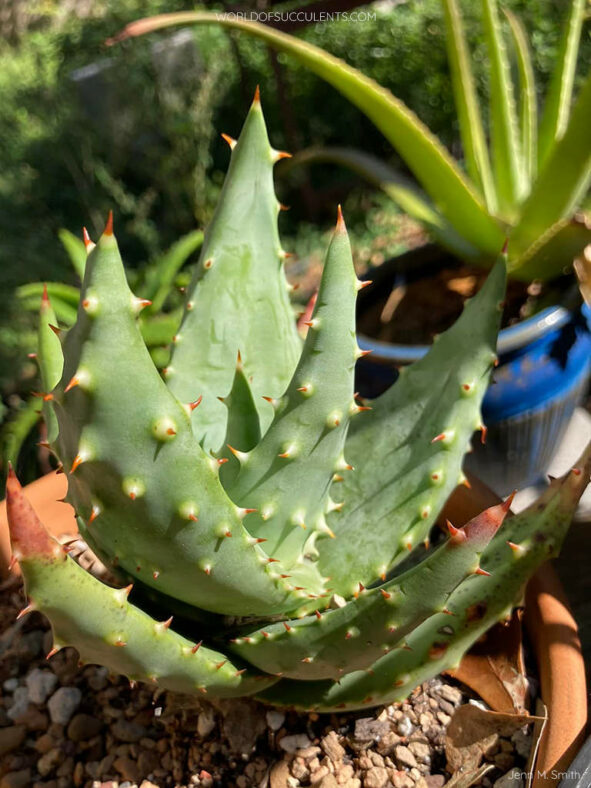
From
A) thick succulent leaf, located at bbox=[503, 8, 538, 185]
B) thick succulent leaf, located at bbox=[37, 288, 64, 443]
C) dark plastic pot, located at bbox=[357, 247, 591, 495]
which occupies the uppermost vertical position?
thick succulent leaf, located at bbox=[37, 288, 64, 443]

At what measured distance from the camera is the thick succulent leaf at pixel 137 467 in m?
0.46

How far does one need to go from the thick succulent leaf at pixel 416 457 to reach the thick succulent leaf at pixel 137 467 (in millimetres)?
144

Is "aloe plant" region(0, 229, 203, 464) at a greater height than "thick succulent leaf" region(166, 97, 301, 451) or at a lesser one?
lesser

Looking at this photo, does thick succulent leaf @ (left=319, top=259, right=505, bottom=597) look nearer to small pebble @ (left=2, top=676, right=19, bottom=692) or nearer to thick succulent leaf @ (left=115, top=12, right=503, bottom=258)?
small pebble @ (left=2, top=676, right=19, bottom=692)

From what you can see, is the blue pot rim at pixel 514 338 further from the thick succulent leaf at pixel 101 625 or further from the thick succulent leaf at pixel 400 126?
the thick succulent leaf at pixel 101 625

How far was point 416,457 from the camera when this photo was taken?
75 centimetres

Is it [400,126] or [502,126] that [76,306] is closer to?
[400,126]

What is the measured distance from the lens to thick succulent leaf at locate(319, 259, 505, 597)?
2.36 ft

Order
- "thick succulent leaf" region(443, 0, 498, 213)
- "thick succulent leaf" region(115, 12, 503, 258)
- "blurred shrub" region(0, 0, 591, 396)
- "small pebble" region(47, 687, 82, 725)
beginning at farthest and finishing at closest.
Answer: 1. "blurred shrub" region(0, 0, 591, 396)
2. "thick succulent leaf" region(443, 0, 498, 213)
3. "thick succulent leaf" region(115, 12, 503, 258)
4. "small pebble" region(47, 687, 82, 725)

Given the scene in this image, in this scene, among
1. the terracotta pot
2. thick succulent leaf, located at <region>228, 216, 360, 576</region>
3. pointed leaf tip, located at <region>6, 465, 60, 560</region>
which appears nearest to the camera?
pointed leaf tip, located at <region>6, 465, 60, 560</region>

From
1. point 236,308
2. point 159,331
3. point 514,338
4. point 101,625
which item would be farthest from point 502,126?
point 101,625

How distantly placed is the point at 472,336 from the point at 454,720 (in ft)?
1.35

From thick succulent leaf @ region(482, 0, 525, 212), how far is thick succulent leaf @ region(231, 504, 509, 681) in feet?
3.73

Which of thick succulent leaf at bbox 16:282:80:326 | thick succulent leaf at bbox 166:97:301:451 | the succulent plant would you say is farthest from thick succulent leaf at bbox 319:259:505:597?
thick succulent leaf at bbox 16:282:80:326
